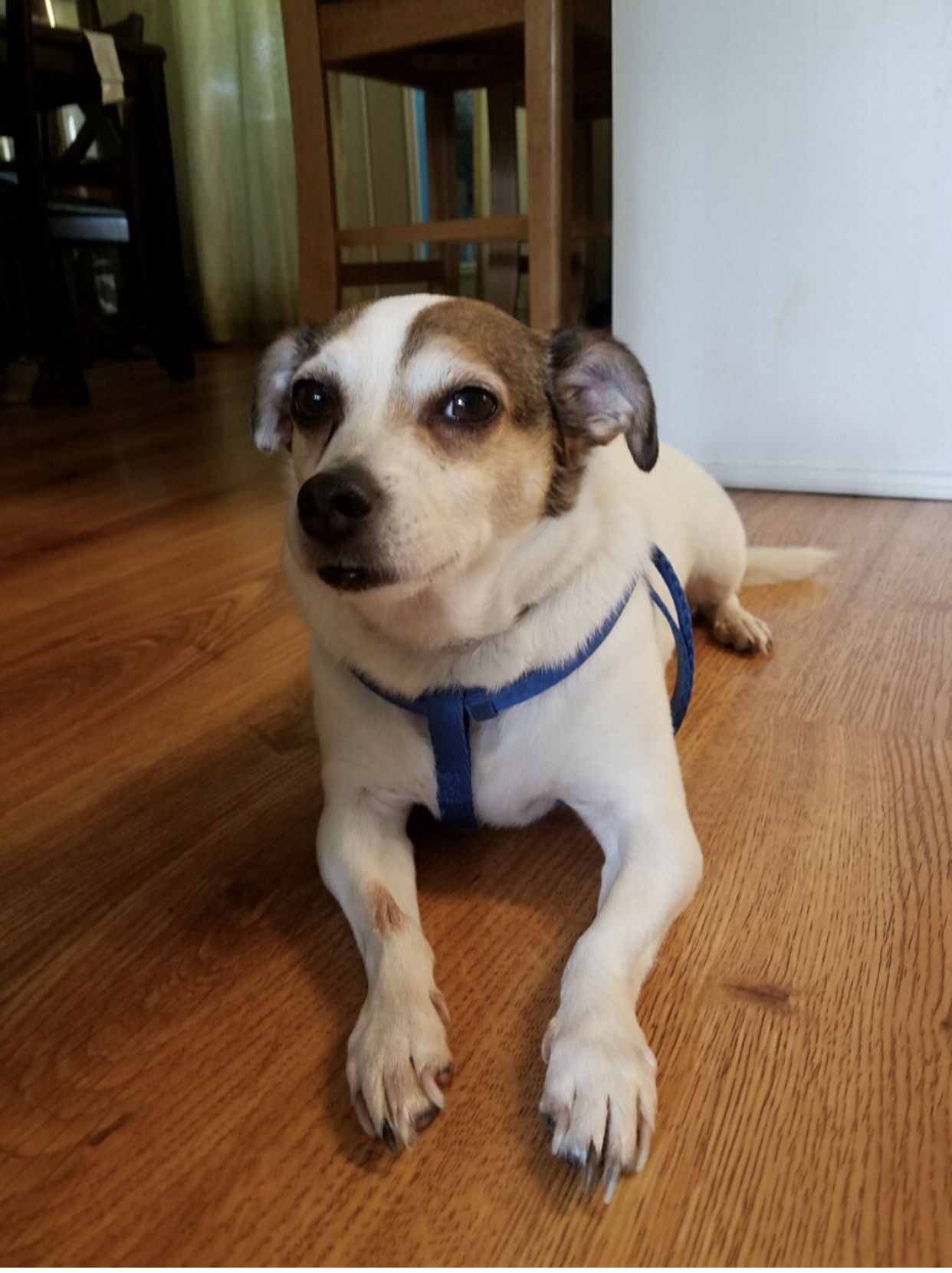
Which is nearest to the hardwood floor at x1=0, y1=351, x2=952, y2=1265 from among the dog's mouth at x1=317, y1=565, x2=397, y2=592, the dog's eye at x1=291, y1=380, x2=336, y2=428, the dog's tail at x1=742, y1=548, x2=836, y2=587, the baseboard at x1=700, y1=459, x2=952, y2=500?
the dog's tail at x1=742, y1=548, x2=836, y2=587

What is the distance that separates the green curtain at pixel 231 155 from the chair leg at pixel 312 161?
281cm

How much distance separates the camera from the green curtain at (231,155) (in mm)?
5816

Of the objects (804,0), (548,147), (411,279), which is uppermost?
(804,0)

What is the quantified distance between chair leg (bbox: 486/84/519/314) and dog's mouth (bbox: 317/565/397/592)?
285cm

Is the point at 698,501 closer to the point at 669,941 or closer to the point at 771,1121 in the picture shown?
the point at 669,941

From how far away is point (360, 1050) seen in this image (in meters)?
0.77

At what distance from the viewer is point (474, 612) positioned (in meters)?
0.99

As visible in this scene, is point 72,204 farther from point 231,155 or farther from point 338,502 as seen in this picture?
point 338,502

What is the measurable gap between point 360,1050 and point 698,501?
44.6 inches

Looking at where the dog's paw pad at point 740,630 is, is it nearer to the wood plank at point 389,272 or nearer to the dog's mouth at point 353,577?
the dog's mouth at point 353,577

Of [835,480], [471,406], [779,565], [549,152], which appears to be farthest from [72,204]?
[471,406]

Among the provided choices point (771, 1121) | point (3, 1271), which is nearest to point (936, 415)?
point (771, 1121)

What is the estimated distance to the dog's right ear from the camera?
3.89 ft

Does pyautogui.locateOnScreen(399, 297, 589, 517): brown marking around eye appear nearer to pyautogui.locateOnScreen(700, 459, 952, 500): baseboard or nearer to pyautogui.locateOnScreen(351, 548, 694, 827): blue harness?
pyautogui.locateOnScreen(351, 548, 694, 827): blue harness
